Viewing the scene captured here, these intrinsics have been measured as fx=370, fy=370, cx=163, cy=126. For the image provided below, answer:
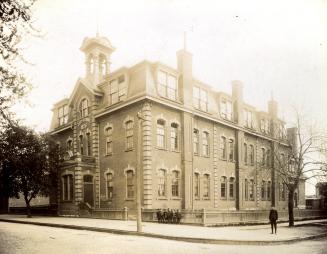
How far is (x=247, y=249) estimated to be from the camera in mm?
13820

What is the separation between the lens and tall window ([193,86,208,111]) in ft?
106

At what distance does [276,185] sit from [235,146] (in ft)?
34.1

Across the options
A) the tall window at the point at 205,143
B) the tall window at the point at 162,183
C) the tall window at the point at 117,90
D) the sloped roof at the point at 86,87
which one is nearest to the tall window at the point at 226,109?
the tall window at the point at 205,143

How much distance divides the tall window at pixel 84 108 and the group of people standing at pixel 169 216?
1337 cm

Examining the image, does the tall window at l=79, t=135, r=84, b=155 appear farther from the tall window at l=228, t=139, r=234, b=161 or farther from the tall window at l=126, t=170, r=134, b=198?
the tall window at l=228, t=139, r=234, b=161

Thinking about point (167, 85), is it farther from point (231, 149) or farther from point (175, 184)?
point (231, 149)

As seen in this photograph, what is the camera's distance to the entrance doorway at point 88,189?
3090cm

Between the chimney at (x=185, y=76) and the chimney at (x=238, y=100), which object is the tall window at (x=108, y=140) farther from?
the chimney at (x=238, y=100)

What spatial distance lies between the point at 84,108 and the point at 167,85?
29.4 ft

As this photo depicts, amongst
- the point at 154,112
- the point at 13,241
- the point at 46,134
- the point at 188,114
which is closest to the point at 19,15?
the point at 13,241

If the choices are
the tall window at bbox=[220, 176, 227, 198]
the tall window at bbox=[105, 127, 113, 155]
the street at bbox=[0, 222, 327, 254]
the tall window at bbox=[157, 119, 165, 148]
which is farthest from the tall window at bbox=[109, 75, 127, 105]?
the street at bbox=[0, 222, 327, 254]

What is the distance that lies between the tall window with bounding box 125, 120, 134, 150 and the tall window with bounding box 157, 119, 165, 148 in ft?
6.52

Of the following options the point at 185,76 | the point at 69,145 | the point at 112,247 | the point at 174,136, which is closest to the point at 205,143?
the point at 174,136

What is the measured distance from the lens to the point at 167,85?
2911 centimetres
